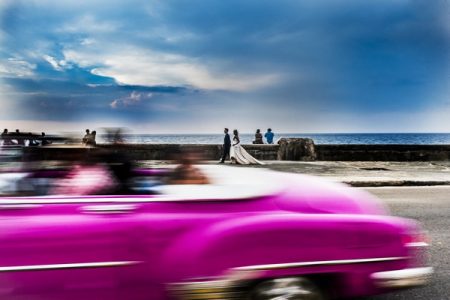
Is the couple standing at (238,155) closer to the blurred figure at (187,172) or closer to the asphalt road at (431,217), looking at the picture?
the asphalt road at (431,217)

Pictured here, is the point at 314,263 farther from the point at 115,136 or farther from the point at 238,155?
the point at 238,155

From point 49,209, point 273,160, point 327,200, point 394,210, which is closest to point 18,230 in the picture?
point 49,209

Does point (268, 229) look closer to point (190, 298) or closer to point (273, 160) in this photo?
point (190, 298)

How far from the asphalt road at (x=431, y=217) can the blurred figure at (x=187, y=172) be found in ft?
5.51

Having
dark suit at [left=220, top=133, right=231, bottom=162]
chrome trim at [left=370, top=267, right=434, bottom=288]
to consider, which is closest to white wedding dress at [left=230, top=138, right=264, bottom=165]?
dark suit at [left=220, top=133, right=231, bottom=162]

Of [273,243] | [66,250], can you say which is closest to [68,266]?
[66,250]

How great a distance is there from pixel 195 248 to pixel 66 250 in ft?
2.38

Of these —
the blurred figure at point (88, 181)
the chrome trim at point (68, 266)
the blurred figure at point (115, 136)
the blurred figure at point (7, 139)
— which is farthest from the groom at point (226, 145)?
the chrome trim at point (68, 266)

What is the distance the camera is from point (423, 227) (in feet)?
22.3

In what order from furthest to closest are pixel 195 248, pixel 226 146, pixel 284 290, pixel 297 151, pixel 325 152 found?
pixel 325 152 < pixel 297 151 < pixel 226 146 < pixel 284 290 < pixel 195 248

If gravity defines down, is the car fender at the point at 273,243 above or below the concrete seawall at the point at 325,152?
below

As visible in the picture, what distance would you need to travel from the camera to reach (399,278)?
10.3ft

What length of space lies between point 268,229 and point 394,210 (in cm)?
606

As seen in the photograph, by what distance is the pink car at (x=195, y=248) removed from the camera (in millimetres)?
2688
